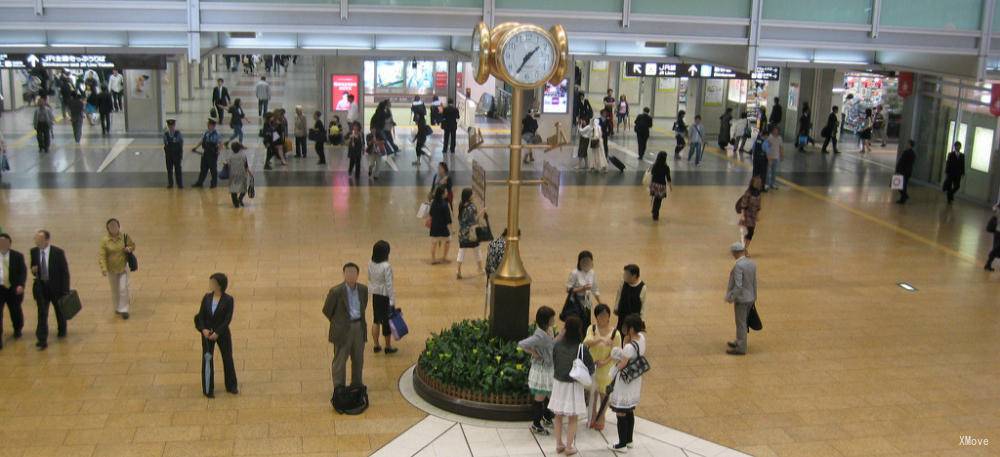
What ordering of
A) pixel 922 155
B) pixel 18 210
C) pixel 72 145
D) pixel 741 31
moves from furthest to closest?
pixel 72 145 → pixel 922 155 → pixel 18 210 → pixel 741 31

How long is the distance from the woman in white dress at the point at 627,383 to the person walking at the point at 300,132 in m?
16.7

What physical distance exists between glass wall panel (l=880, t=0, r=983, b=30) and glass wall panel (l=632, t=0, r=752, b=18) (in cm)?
221

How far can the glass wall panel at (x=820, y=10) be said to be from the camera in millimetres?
13938

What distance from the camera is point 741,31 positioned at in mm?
13953

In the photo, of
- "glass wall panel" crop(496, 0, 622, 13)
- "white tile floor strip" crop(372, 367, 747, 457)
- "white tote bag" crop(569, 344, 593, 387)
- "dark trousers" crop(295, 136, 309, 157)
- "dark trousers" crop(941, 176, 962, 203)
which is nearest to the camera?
"white tote bag" crop(569, 344, 593, 387)

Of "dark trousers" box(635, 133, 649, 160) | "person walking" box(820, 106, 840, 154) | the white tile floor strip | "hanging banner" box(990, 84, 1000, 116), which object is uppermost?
"hanging banner" box(990, 84, 1000, 116)

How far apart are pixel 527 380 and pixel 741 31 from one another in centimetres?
717

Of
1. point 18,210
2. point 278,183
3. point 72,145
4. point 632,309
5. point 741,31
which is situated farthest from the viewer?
point 72,145

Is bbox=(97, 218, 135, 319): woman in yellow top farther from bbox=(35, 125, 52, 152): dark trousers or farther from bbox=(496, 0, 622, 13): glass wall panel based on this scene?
bbox=(35, 125, 52, 152): dark trousers

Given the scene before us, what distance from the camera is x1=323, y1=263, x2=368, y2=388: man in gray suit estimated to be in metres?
9.06

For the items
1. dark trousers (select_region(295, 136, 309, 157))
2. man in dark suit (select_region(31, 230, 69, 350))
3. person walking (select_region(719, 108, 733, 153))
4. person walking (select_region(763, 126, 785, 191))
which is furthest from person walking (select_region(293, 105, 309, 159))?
man in dark suit (select_region(31, 230, 69, 350))

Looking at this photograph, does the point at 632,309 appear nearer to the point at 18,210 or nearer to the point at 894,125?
the point at 18,210

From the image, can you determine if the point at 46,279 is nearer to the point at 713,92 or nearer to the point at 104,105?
the point at 104,105

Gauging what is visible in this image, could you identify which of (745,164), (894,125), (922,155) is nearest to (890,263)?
(922,155)
